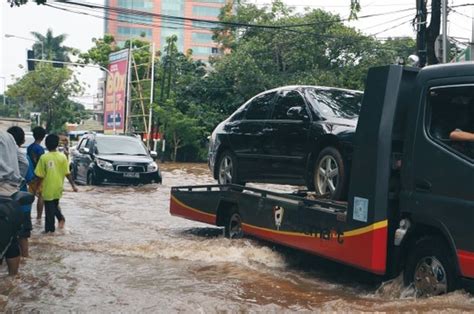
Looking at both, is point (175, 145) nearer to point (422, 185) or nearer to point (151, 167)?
point (151, 167)

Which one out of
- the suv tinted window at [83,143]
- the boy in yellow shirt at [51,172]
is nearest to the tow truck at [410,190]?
the boy in yellow shirt at [51,172]

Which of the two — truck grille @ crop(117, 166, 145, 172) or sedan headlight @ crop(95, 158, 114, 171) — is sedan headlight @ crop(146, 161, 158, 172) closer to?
truck grille @ crop(117, 166, 145, 172)

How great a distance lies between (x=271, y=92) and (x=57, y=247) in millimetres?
3859

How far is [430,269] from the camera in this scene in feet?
18.1

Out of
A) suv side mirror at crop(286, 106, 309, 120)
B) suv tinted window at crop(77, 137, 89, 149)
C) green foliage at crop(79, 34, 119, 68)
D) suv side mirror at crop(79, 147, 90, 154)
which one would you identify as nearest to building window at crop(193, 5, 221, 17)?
green foliage at crop(79, 34, 119, 68)

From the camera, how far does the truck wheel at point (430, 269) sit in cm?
530

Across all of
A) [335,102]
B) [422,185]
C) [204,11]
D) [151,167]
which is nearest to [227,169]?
[335,102]

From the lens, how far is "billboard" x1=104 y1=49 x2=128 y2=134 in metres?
40.9

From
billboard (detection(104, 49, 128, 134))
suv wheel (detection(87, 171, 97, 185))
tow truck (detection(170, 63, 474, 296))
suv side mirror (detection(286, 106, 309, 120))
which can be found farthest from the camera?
billboard (detection(104, 49, 128, 134))

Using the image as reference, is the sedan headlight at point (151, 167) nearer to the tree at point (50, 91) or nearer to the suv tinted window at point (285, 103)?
the suv tinted window at point (285, 103)

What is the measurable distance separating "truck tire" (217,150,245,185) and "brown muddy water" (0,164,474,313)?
83 cm

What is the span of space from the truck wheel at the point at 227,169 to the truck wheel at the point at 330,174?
214cm

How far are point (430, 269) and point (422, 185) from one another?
729 mm

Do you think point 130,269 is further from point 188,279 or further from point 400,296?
point 400,296
